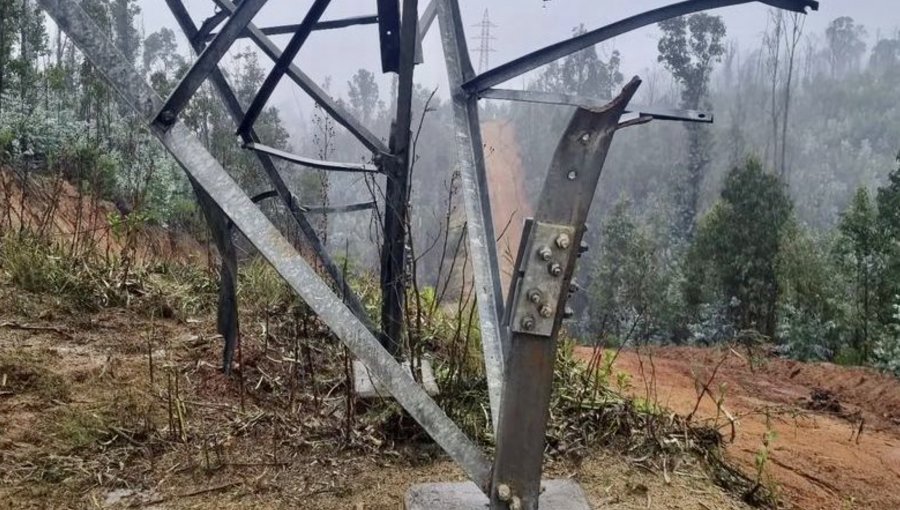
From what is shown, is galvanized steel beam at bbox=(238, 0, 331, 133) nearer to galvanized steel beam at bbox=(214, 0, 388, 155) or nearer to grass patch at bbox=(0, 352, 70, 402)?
galvanized steel beam at bbox=(214, 0, 388, 155)

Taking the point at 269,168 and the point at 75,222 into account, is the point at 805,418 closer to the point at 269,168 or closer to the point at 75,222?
the point at 269,168

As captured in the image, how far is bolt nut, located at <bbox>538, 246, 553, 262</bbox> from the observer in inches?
67.2

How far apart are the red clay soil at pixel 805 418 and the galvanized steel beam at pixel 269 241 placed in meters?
1.97

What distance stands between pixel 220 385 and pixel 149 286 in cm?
224

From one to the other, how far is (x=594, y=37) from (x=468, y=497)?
5.40ft

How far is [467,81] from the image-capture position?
267cm

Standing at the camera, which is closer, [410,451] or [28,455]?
[28,455]

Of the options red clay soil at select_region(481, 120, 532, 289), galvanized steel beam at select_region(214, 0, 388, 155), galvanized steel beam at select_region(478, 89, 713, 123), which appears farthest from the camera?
red clay soil at select_region(481, 120, 532, 289)

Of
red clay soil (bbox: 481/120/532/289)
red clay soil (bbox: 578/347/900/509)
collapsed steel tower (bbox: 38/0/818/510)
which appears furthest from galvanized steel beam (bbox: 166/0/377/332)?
red clay soil (bbox: 481/120/532/289)

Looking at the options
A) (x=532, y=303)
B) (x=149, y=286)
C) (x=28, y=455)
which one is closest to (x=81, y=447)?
(x=28, y=455)

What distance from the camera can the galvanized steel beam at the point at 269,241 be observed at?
189 centimetres

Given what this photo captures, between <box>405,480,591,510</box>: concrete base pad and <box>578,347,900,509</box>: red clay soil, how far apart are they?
55.1 inches

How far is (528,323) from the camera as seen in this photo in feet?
5.68

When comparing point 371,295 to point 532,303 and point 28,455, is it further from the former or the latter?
point 532,303
